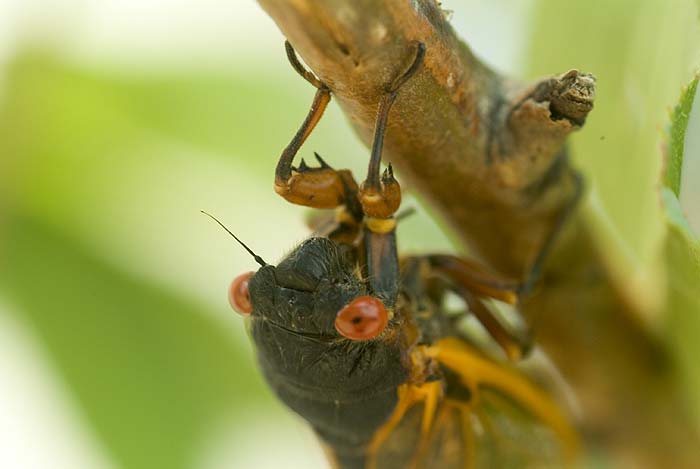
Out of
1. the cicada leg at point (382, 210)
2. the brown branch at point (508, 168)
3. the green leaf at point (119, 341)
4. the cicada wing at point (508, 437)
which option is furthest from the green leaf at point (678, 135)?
the green leaf at point (119, 341)

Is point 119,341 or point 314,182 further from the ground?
point 314,182

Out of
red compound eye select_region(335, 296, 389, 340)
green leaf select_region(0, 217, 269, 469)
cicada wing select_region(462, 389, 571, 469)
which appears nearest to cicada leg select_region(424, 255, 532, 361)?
cicada wing select_region(462, 389, 571, 469)

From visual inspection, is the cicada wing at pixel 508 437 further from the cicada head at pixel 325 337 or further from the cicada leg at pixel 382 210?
the cicada leg at pixel 382 210

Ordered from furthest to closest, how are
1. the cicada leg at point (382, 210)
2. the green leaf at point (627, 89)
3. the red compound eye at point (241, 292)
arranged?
the red compound eye at point (241, 292) → the green leaf at point (627, 89) → the cicada leg at point (382, 210)

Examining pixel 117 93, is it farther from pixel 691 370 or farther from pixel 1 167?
pixel 691 370

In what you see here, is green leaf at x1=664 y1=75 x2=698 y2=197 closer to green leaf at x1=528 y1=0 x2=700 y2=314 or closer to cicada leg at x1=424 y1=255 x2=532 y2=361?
green leaf at x1=528 y1=0 x2=700 y2=314

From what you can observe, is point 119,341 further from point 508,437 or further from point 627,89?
point 627,89

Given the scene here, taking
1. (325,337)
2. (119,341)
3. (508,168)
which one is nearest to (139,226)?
(119,341)
